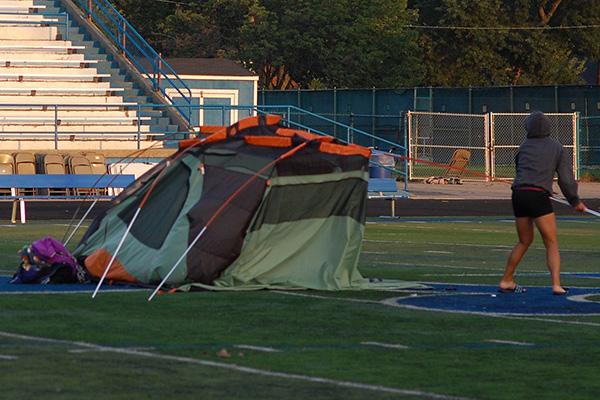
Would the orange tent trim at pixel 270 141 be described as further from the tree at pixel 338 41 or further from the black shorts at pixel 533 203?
the tree at pixel 338 41

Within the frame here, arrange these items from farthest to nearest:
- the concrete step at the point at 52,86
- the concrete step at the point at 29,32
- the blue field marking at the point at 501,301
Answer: the concrete step at the point at 29,32
the concrete step at the point at 52,86
the blue field marking at the point at 501,301

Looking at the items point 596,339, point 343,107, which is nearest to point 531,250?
point 596,339

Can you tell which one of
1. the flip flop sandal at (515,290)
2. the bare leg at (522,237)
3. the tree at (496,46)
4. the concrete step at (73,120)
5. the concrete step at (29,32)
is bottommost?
the flip flop sandal at (515,290)

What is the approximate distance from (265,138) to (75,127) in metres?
23.4

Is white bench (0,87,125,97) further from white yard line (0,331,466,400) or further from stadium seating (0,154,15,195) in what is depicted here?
white yard line (0,331,466,400)

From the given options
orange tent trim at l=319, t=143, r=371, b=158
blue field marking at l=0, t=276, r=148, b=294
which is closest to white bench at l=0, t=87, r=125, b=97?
blue field marking at l=0, t=276, r=148, b=294

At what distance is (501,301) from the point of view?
1373cm

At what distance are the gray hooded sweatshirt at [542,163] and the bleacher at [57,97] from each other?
21470mm

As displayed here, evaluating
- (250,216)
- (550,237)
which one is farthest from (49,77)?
(550,237)

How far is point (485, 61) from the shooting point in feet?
238

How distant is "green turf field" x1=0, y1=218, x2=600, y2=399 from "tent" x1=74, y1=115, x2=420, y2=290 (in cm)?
46

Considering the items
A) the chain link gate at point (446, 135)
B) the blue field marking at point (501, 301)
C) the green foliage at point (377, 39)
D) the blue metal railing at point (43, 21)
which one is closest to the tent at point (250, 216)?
the blue field marking at point (501, 301)

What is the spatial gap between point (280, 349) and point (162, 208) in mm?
4788

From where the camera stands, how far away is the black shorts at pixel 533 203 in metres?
14.1
